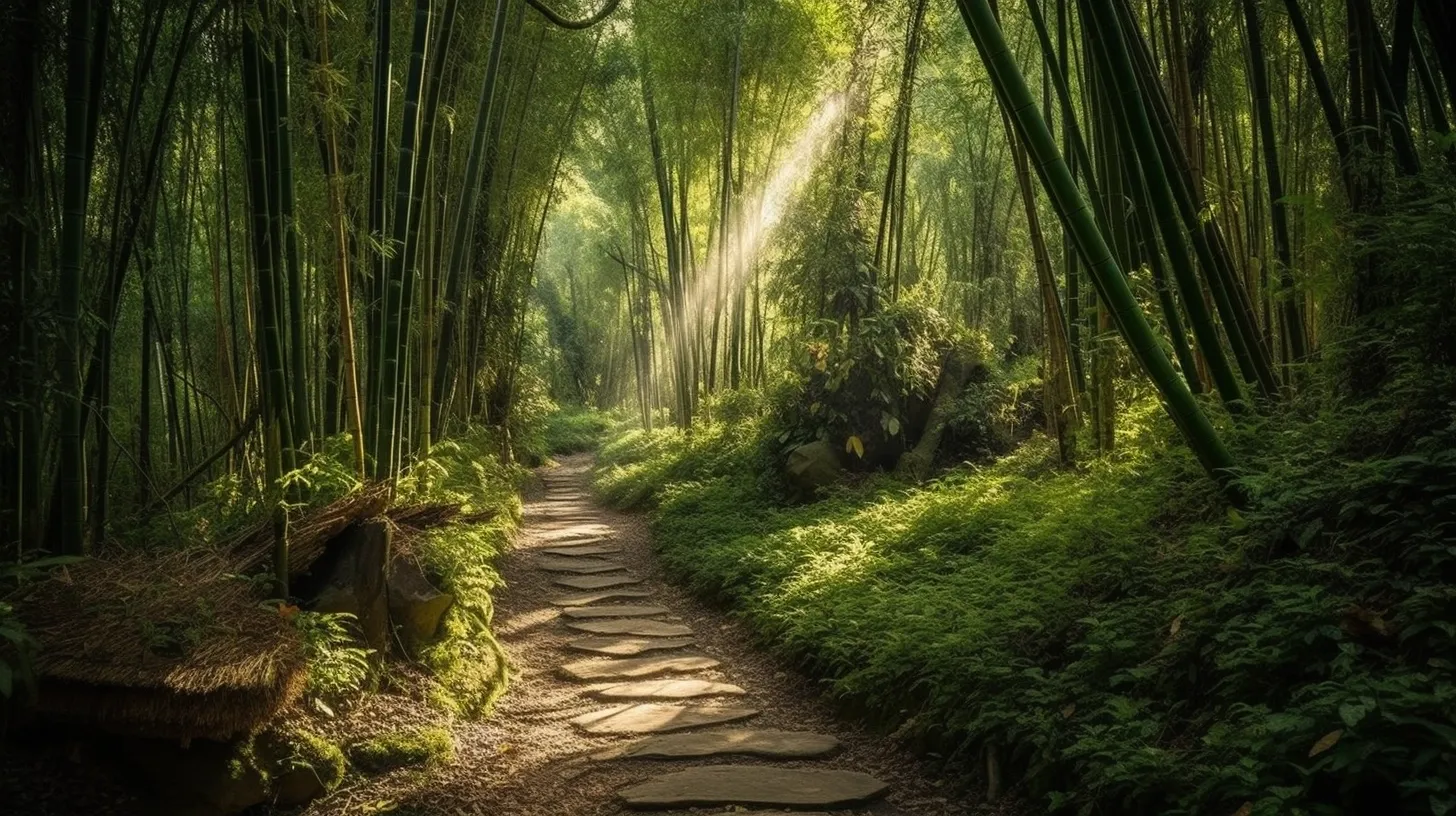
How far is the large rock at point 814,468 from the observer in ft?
20.1

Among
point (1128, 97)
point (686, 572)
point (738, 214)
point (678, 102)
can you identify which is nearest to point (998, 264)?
point (738, 214)

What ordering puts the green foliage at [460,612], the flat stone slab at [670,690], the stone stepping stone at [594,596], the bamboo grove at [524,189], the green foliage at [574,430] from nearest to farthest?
the bamboo grove at [524,189] → the green foliage at [460,612] → the flat stone slab at [670,690] → the stone stepping stone at [594,596] → the green foliage at [574,430]

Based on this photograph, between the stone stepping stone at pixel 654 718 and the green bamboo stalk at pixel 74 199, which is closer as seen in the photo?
the green bamboo stalk at pixel 74 199

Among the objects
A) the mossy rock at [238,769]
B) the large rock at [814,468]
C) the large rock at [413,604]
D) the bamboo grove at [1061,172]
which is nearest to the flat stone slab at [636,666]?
the large rock at [413,604]

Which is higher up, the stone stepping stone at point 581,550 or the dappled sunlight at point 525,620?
the stone stepping stone at point 581,550

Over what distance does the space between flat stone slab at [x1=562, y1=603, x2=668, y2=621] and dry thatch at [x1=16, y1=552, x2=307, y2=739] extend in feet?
7.60

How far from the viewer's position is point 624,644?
12.9 feet

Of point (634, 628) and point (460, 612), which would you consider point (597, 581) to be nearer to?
point (634, 628)

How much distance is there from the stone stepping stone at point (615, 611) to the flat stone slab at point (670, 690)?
1084 millimetres

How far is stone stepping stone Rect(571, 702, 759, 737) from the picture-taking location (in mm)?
2891

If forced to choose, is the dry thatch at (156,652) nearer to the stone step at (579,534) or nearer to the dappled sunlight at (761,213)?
the stone step at (579,534)

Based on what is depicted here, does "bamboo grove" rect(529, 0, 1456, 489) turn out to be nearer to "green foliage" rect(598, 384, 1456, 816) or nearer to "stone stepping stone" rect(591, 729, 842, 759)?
"green foliage" rect(598, 384, 1456, 816)

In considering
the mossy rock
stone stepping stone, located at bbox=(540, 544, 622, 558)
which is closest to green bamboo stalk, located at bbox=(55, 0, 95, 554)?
the mossy rock

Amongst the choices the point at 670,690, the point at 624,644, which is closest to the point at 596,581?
the point at 624,644
